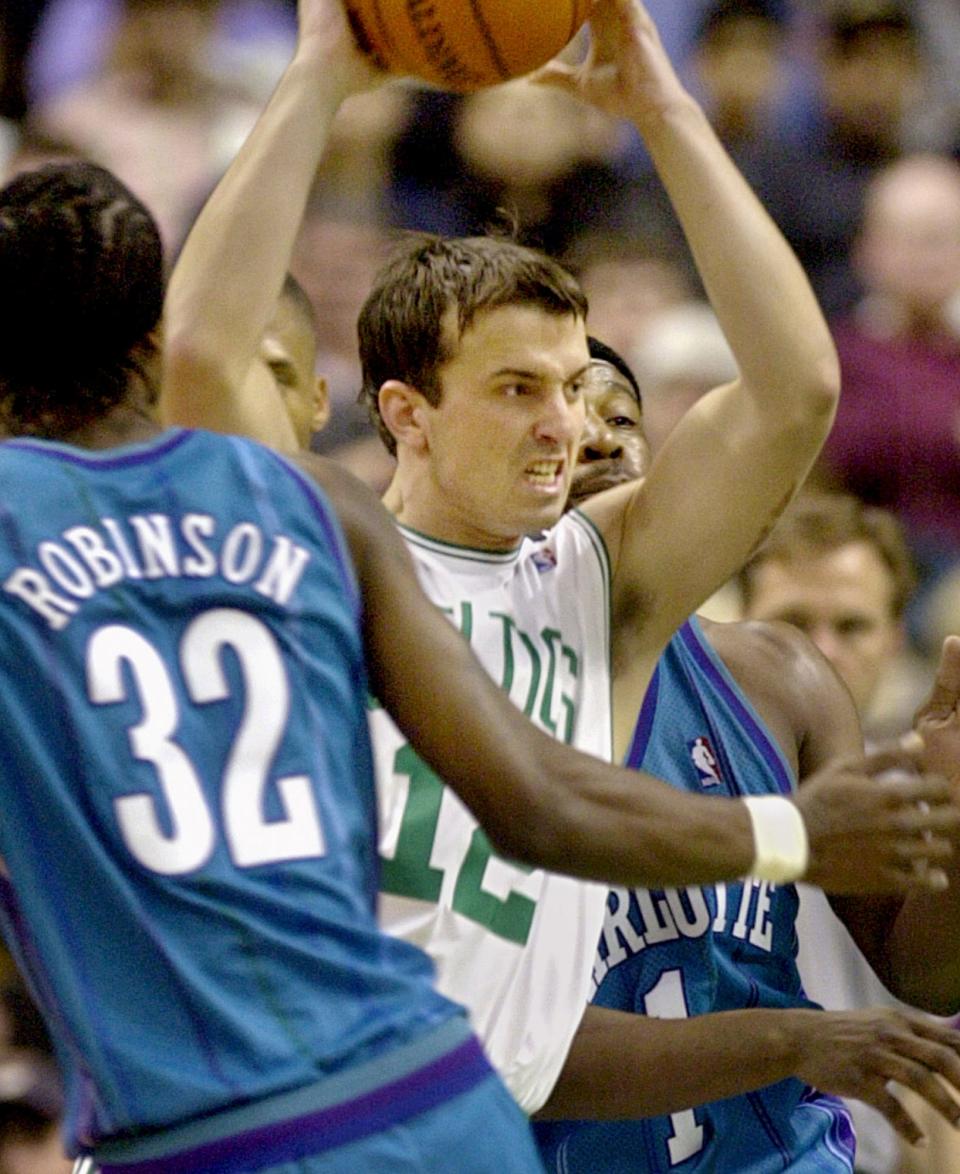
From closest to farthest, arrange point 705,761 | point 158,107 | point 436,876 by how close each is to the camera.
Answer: point 436,876 < point 705,761 < point 158,107

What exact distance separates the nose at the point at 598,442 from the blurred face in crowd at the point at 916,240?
4081mm

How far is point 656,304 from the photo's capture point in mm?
8680

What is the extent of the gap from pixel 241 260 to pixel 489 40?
610mm

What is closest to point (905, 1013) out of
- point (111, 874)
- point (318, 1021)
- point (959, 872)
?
point (959, 872)

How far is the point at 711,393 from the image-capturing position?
3.64 metres

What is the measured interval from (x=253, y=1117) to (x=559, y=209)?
6708 millimetres

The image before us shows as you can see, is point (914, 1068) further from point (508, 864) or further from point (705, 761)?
point (705, 761)

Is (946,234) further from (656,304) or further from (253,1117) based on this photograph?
(253,1117)

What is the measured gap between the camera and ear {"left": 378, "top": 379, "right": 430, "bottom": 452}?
3.89m

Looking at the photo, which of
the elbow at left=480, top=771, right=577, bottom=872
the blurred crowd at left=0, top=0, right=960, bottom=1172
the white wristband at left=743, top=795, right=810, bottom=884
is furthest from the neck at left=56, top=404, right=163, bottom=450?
the blurred crowd at left=0, top=0, right=960, bottom=1172

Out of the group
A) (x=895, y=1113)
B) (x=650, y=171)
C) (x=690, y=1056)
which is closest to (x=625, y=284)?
(x=650, y=171)

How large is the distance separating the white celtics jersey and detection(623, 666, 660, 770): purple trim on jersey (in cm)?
41

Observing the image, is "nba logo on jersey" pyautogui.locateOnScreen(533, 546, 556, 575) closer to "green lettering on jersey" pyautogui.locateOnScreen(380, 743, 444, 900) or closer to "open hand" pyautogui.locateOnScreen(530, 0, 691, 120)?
"green lettering on jersey" pyautogui.locateOnScreen(380, 743, 444, 900)

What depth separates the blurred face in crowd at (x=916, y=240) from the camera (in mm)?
8273
